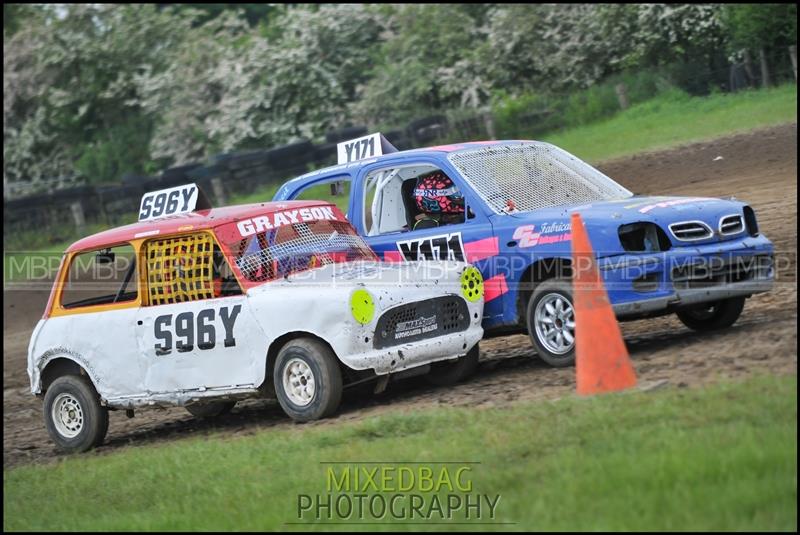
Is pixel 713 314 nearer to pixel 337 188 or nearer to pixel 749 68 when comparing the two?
pixel 337 188

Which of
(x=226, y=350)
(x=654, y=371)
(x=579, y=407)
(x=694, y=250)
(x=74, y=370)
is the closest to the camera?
(x=579, y=407)

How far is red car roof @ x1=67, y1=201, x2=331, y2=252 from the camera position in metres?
9.80

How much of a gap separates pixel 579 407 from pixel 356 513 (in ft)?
5.31

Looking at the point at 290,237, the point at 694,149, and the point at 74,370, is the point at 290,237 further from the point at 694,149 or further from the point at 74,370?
the point at 694,149

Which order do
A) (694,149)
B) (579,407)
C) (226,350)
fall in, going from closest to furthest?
(579,407)
(226,350)
(694,149)

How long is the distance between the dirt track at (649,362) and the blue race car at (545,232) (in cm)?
37

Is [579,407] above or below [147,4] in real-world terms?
below

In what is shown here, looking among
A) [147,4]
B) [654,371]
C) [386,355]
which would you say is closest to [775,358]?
[654,371]

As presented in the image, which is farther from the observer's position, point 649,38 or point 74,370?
point 649,38

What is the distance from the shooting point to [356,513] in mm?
6301

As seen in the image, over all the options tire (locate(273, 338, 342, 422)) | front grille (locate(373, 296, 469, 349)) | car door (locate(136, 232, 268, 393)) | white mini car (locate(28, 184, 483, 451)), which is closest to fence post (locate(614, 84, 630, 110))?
white mini car (locate(28, 184, 483, 451))

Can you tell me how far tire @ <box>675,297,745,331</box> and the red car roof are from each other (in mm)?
3200

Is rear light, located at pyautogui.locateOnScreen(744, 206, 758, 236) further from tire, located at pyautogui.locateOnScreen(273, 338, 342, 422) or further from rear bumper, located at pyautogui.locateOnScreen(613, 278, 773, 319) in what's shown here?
tire, located at pyautogui.locateOnScreen(273, 338, 342, 422)

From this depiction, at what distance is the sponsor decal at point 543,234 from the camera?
9.05m
